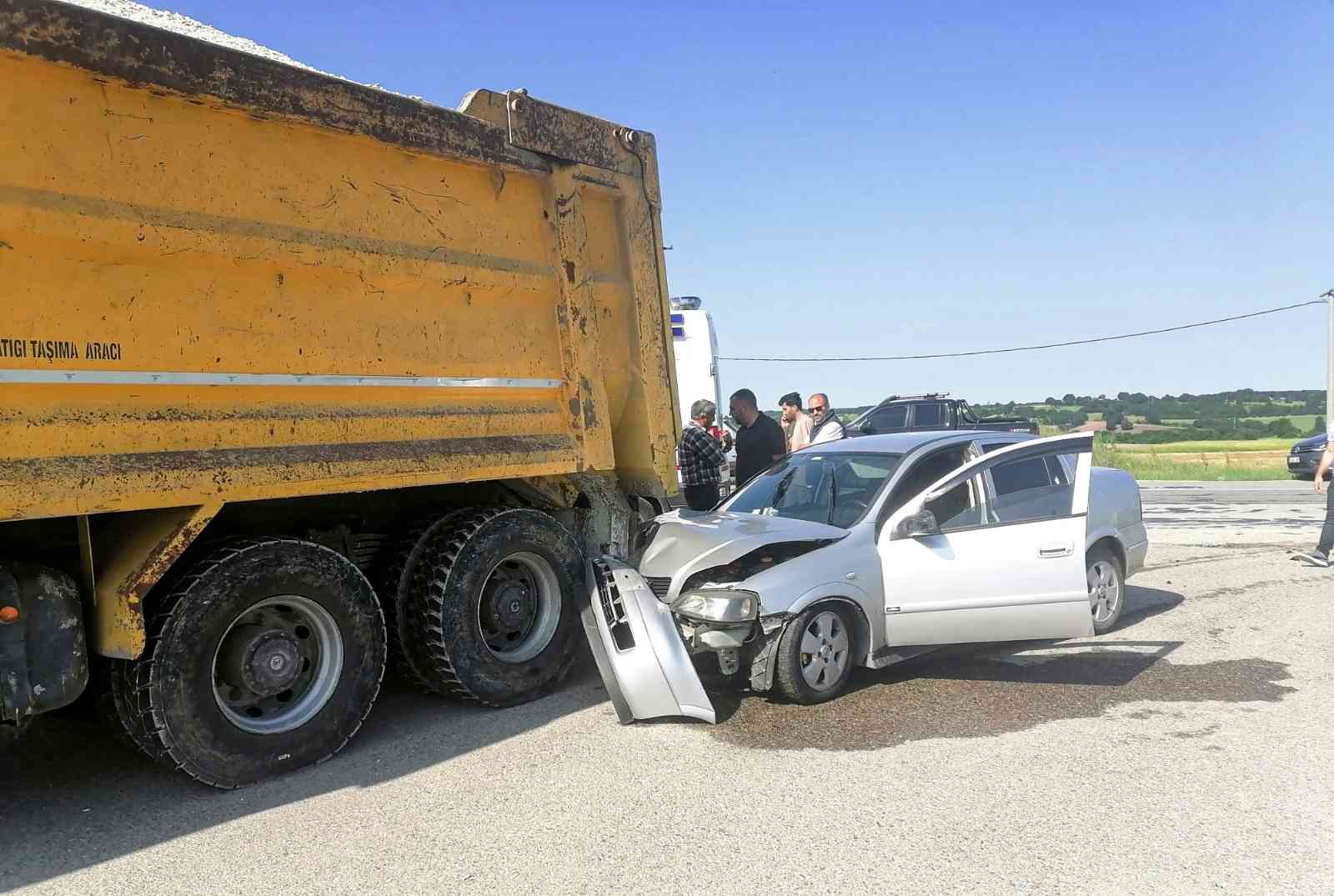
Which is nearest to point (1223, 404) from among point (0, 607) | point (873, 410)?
point (873, 410)

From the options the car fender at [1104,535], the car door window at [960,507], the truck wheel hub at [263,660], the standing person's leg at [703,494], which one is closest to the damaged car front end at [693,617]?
the car door window at [960,507]

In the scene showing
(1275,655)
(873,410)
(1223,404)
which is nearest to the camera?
(1275,655)

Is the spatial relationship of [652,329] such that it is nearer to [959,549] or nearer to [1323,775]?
[959,549]

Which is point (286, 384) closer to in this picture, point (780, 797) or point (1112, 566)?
point (780, 797)

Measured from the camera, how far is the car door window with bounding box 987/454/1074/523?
19.6 feet

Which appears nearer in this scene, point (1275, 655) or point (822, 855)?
point (822, 855)

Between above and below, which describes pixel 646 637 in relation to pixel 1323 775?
above

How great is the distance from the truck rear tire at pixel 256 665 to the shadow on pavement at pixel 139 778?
0.18 metres

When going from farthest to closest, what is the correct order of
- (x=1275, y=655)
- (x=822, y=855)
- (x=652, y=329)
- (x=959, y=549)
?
(x=652, y=329) < (x=1275, y=655) < (x=959, y=549) < (x=822, y=855)

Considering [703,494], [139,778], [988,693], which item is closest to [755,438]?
[703,494]

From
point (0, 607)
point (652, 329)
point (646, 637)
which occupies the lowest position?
point (646, 637)

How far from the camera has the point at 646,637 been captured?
5.22m

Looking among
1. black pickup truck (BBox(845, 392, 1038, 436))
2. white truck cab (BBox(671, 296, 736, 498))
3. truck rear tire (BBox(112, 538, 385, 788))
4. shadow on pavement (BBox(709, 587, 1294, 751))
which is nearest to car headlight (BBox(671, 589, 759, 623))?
shadow on pavement (BBox(709, 587, 1294, 751))

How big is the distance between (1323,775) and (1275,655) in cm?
220
